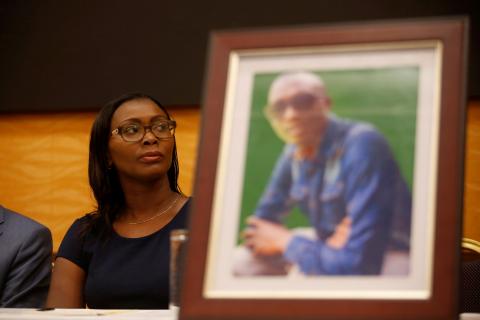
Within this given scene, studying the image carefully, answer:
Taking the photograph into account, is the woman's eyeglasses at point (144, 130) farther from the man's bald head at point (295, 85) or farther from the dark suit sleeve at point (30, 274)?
the man's bald head at point (295, 85)

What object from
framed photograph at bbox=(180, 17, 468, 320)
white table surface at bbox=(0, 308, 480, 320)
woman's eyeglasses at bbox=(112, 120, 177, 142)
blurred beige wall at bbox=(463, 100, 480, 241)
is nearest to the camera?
framed photograph at bbox=(180, 17, 468, 320)

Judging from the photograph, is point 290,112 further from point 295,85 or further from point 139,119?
point 139,119

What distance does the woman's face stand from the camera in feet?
6.73

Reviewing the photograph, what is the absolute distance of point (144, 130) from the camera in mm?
2094

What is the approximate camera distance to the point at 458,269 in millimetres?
658

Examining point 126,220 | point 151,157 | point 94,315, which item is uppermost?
point 151,157

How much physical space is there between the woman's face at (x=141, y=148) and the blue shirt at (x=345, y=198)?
133cm

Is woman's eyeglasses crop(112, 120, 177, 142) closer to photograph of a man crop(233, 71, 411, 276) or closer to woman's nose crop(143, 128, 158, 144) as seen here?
woman's nose crop(143, 128, 158, 144)

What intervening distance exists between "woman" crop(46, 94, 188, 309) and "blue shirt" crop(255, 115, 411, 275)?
1179 mm

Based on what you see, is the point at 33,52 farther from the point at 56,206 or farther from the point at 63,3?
the point at 56,206

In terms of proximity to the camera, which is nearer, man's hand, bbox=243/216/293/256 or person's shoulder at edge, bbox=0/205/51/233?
man's hand, bbox=243/216/293/256

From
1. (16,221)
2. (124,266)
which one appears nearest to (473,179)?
(124,266)

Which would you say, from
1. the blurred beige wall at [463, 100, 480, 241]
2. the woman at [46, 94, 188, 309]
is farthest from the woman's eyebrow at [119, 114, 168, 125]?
the blurred beige wall at [463, 100, 480, 241]

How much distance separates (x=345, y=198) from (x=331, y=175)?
→ 0.03m
